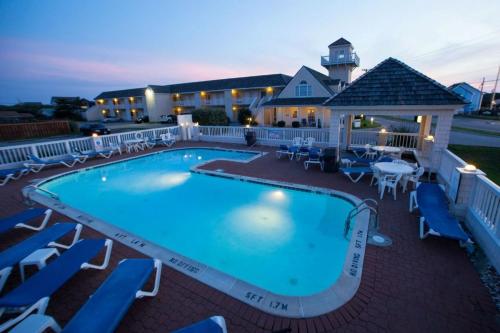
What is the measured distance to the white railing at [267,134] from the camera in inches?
517

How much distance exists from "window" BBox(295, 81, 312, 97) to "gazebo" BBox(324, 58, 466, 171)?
18.0 metres

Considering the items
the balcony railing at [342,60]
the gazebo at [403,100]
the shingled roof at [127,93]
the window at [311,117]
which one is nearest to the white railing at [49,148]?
the gazebo at [403,100]

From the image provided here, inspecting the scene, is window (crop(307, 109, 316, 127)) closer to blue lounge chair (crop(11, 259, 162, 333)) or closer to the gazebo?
the gazebo

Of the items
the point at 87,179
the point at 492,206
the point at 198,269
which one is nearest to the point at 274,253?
the point at 198,269

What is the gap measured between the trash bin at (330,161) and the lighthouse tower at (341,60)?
29.6 metres

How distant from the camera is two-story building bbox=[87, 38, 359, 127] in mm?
26969

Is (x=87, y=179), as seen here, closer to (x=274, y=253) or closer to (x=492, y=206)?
(x=274, y=253)

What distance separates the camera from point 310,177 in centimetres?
879

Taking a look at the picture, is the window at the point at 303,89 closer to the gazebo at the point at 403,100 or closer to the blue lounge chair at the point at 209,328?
the gazebo at the point at 403,100

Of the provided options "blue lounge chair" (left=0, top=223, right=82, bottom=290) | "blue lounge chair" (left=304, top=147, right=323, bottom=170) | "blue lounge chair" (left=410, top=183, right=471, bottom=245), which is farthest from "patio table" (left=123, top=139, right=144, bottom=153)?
"blue lounge chair" (left=410, top=183, right=471, bottom=245)

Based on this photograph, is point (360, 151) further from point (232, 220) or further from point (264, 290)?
point (264, 290)

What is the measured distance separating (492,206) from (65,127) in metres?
36.0

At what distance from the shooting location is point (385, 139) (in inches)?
457

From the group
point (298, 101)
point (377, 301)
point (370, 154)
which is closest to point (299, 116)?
point (298, 101)
